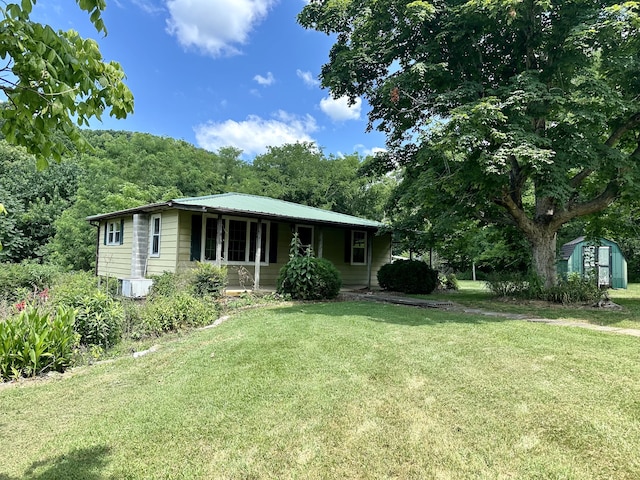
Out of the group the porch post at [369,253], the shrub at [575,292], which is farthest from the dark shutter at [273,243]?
the shrub at [575,292]

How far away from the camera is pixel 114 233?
52.2 ft

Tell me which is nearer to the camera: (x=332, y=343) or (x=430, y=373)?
(x=430, y=373)

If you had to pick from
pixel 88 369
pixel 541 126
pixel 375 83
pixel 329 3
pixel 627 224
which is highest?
pixel 329 3

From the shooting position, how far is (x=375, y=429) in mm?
3248

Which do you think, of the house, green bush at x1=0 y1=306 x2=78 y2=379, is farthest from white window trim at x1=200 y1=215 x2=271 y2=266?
green bush at x1=0 y1=306 x2=78 y2=379

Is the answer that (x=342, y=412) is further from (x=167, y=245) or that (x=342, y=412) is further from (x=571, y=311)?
(x=167, y=245)

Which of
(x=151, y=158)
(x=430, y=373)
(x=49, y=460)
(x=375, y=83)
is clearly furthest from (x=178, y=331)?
(x=151, y=158)

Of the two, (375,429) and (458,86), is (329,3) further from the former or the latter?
(375,429)

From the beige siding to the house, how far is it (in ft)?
0.12

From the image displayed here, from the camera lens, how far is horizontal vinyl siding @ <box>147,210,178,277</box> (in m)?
11.8

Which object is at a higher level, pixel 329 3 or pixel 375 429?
pixel 329 3

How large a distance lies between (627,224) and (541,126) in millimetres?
4618

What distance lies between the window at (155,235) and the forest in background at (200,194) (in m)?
7.02

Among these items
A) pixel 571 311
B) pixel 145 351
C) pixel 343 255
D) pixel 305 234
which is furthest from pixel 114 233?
pixel 571 311
